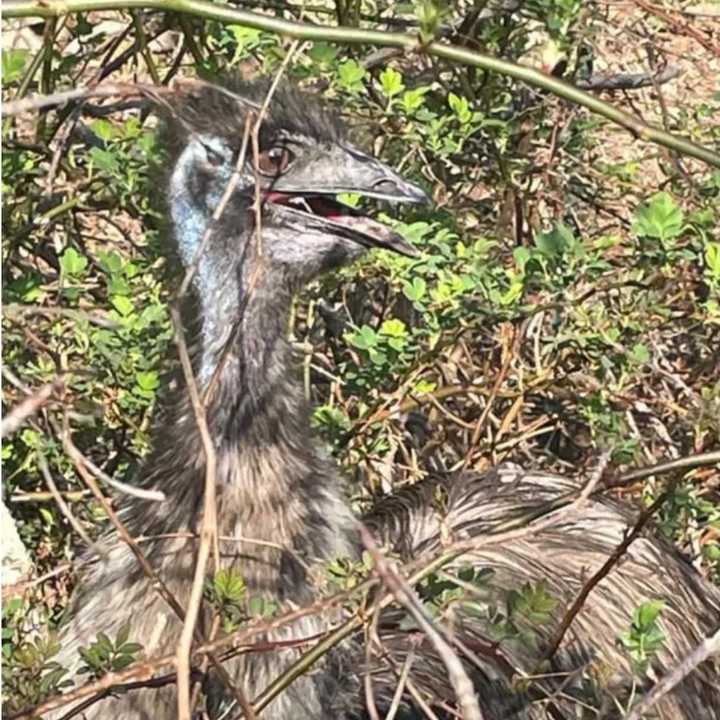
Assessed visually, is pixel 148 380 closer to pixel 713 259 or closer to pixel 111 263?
pixel 111 263

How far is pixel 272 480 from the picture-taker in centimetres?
324

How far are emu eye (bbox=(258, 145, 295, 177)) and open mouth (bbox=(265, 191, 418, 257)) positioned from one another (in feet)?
0.14

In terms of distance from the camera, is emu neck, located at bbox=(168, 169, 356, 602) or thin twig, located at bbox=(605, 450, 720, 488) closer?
thin twig, located at bbox=(605, 450, 720, 488)

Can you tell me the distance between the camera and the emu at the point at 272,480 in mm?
3084

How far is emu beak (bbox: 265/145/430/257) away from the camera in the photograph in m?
3.27

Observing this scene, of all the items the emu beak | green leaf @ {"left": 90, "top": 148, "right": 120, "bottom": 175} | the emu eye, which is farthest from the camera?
green leaf @ {"left": 90, "top": 148, "right": 120, "bottom": 175}

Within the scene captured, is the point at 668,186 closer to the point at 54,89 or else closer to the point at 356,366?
the point at 356,366

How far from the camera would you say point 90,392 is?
12.6 ft

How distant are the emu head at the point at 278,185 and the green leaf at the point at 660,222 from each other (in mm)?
433

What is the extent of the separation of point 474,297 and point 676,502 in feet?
1.65

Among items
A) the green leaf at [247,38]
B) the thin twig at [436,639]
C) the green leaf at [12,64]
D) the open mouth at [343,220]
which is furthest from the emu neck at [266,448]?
the thin twig at [436,639]

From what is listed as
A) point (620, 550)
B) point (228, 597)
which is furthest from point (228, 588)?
point (620, 550)

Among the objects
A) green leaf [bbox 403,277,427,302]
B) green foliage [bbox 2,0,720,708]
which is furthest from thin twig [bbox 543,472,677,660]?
green leaf [bbox 403,277,427,302]

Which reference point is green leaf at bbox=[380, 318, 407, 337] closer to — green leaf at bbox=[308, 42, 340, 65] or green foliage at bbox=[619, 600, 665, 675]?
green leaf at bbox=[308, 42, 340, 65]
